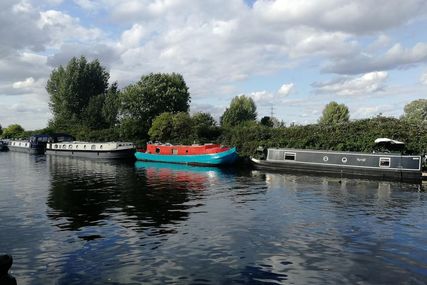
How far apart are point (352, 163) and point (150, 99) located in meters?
38.5

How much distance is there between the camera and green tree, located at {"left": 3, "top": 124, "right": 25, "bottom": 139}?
104400 mm

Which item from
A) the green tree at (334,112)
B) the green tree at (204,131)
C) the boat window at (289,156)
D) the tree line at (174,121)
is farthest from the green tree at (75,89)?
the boat window at (289,156)

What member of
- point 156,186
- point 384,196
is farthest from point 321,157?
point 156,186

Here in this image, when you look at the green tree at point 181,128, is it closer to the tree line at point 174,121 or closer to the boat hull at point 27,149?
the tree line at point 174,121

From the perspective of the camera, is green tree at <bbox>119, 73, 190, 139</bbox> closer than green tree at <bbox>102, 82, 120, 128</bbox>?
Yes

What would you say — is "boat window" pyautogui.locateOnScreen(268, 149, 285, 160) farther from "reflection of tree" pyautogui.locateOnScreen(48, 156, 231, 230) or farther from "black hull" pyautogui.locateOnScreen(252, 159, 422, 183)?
"reflection of tree" pyautogui.locateOnScreen(48, 156, 231, 230)

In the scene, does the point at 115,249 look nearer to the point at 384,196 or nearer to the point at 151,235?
the point at 151,235

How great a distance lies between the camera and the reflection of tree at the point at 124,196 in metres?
16.6

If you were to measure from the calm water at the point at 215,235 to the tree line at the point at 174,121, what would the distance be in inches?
631

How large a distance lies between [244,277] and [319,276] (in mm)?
1791

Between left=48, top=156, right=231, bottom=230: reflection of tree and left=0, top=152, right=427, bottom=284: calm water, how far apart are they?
87mm

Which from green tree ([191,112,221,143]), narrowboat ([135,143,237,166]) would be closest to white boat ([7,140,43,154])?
narrowboat ([135,143,237,166])

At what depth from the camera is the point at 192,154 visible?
141 feet

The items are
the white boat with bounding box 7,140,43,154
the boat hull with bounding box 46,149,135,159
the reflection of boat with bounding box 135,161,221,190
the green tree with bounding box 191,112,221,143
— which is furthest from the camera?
the white boat with bounding box 7,140,43,154
